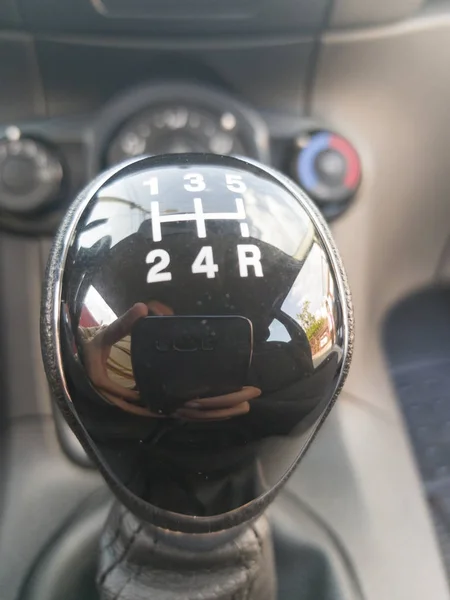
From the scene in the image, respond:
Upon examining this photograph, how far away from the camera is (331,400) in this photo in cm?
43

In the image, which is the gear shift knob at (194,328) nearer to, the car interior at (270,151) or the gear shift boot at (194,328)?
the gear shift boot at (194,328)

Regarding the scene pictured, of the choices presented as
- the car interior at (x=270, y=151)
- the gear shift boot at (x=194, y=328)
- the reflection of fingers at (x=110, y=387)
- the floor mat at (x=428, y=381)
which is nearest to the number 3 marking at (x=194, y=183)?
the gear shift boot at (x=194, y=328)

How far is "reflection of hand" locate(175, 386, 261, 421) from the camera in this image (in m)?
0.36

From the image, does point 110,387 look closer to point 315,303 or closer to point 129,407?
point 129,407

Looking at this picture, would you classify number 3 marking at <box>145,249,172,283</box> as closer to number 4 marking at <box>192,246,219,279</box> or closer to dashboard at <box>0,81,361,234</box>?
number 4 marking at <box>192,246,219,279</box>

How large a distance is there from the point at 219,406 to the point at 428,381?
0.96 metres

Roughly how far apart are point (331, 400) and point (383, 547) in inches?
11.4

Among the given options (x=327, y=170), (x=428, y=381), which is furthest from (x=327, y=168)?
(x=428, y=381)

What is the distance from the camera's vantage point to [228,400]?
37 cm

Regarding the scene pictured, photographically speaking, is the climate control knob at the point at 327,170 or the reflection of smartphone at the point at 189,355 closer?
the reflection of smartphone at the point at 189,355

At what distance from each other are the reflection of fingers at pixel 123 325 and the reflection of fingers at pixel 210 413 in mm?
47

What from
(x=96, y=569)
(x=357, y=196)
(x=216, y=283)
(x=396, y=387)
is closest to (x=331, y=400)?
(x=216, y=283)

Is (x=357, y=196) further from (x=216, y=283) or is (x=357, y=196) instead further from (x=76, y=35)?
(x=216, y=283)

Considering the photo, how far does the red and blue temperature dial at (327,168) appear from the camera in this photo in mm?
780
